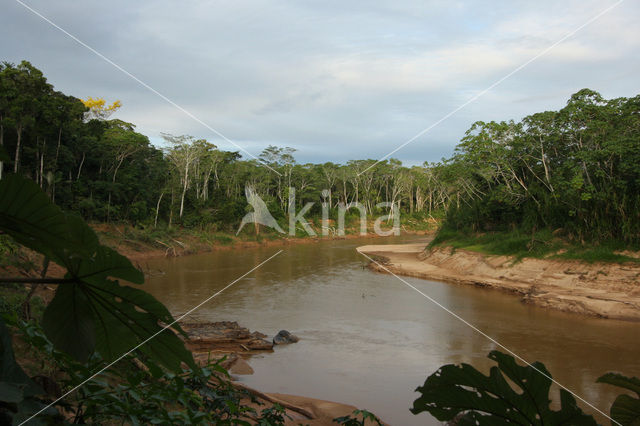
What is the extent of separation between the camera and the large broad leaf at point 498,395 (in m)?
0.79

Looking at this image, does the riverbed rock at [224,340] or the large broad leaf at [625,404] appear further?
the riverbed rock at [224,340]

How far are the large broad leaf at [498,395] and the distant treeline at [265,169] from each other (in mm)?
9579

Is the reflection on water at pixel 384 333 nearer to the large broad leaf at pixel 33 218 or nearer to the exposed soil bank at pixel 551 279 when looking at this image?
the exposed soil bank at pixel 551 279

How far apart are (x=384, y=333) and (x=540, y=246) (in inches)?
274

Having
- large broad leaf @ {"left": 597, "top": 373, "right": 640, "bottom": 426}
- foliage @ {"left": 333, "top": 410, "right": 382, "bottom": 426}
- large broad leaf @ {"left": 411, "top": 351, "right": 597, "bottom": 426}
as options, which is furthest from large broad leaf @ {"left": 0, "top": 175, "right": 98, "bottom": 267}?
foliage @ {"left": 333, "top": 410, "right": 382, "bottom": 426}

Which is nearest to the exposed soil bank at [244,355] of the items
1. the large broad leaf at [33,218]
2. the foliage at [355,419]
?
the foliage at [355,419]

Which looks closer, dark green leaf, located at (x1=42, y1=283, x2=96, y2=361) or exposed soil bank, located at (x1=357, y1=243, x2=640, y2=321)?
dark green leaf, located at (x1=42, y1=283, x2=96, y2=361)

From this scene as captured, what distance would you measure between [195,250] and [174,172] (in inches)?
267

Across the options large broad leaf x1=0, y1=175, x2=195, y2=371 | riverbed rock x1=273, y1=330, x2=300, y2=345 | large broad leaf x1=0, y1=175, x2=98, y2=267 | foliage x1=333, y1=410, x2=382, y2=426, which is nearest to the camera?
large broad leaf x1=0, y1=175, x2=98, y2=267

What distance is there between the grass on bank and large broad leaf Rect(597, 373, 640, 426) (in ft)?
36.4

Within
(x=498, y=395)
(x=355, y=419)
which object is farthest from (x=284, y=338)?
(x=498, y=395)

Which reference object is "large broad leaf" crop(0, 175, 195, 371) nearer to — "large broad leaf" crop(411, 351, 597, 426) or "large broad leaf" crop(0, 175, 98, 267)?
"large broad leaf" crop(0, 175, 98, 267)

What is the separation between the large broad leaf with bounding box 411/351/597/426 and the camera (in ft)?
2.60

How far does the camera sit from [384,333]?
Answer: 7.72 metres
